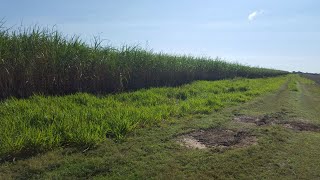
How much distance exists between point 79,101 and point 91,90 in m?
2.71

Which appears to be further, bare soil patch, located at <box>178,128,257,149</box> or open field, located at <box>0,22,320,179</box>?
bare soil patch, located at <box>178,128,257,149</box>

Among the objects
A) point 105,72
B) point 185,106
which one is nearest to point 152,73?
point 105,72

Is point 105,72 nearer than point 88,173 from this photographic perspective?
No

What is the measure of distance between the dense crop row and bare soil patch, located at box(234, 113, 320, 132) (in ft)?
18.0

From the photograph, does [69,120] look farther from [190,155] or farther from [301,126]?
[301,126]

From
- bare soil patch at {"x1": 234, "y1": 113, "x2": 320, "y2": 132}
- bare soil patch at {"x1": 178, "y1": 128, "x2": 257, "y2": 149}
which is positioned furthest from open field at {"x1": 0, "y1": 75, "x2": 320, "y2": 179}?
bare soil patch at {"x1": 234, "y1": 113, "x2": 320, "y2": 132}

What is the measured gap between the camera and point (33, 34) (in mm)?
10070

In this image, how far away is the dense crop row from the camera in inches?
365

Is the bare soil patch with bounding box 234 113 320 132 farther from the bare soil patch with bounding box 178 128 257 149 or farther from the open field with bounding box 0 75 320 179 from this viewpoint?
the bare soil patch with bounding box 178 128 257 149

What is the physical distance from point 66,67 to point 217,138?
600 cm

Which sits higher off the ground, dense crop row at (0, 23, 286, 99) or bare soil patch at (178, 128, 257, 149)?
dense crop row at (0, 23, 286, 99)

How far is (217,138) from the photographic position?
709 cm

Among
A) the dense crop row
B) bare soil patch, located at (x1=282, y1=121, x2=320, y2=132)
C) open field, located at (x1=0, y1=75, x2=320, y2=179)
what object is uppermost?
the dense crop row

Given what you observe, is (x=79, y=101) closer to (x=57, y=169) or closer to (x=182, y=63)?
(x=57, y=169)
